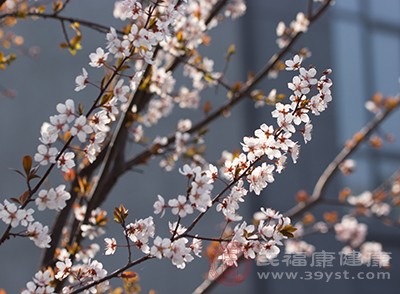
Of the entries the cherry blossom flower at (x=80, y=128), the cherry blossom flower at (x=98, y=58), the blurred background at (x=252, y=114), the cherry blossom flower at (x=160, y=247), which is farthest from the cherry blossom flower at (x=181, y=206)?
the blurred background at (x=252, y=114)

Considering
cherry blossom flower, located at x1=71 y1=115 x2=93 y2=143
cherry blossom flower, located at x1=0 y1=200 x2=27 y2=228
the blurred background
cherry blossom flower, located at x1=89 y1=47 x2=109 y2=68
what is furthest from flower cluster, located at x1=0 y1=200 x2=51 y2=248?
the blurred background

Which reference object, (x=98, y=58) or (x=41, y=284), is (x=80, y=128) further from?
(x=41, y=284)

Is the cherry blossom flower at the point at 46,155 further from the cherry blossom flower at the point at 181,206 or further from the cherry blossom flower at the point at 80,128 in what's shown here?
the cherry blossom flower at the point at 181,206

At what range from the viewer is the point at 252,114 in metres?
6.80

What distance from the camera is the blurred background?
230 inches

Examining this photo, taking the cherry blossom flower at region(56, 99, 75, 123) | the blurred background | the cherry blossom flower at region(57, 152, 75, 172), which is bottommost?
the cherry blossom flower at region(57, 152, 75, 172)

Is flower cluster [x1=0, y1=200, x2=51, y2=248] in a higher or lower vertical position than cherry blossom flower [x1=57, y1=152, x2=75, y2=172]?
lower

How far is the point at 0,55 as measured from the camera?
1895mm

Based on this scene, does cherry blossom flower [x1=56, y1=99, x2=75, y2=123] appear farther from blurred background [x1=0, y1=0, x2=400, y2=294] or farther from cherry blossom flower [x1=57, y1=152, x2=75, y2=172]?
blurred background [x1=0, y1=0, x2=400, y2=294]

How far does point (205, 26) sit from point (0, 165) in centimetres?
389

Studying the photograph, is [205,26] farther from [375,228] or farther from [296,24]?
[375,228]

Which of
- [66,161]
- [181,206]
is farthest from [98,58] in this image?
[181,206]

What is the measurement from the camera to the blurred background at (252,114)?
585 centimetres

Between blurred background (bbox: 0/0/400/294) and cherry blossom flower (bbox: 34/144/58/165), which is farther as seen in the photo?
blurred background (bbox: 0/0/400/294)
